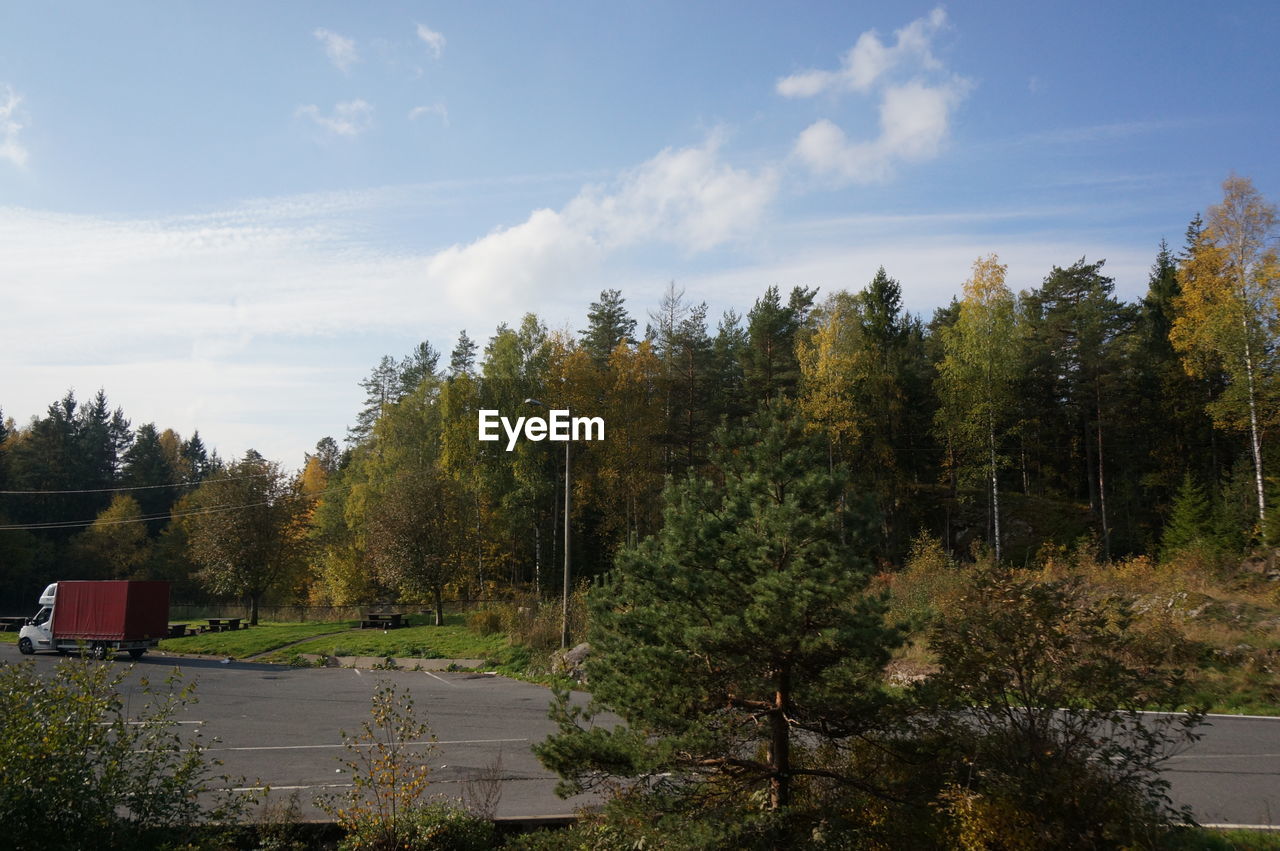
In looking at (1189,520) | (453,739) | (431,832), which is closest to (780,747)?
(431,832)

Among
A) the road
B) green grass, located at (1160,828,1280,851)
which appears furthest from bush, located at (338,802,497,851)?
green grass, located at (1160,828,1280,851)

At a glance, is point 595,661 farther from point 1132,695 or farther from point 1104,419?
point 1104,419

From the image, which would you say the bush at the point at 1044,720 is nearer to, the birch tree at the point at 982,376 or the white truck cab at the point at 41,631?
the birch tree at the point at 982,376

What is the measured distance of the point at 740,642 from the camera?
266 inches

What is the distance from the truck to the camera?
2773 centimetres

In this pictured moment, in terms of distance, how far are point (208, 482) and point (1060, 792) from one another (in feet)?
134

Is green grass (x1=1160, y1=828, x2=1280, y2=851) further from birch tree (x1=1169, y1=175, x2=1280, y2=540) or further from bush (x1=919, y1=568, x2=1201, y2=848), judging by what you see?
birch tree (x1=1169, y1=175, x2=1280, y2=540)

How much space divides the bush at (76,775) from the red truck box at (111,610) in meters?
24.4

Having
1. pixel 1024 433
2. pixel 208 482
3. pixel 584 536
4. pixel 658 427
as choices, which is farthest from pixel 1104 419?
pixel 208 482

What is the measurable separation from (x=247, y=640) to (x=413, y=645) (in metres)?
8.73

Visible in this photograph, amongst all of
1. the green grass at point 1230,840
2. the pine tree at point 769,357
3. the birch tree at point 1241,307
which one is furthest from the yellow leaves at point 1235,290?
the green grass at point 1230,840

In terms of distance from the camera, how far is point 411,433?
4781 cm

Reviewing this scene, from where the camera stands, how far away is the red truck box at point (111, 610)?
1091 inches

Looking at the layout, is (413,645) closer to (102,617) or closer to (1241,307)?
(102,617)
